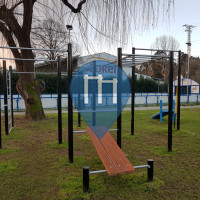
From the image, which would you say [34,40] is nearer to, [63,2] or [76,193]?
[63,2]

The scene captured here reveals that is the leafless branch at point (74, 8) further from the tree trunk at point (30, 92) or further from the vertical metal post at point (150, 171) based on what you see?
the tree trunk at point (30, 92)

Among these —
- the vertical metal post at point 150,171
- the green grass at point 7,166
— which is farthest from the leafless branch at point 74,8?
the green grass at point 7,166

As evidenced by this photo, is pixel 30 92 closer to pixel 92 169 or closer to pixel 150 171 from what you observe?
pixel 92 169

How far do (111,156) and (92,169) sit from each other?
1.82 ft

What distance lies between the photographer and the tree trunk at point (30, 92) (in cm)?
914

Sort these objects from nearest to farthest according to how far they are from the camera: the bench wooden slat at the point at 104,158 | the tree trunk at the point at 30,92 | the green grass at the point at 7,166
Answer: the bench wooden slat at the point at 104,158, the green grass at the point at 7,166, the tree trunk at the point at 30,92

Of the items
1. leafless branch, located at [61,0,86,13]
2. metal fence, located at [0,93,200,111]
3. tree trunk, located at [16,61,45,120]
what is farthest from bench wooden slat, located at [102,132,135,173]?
metal fence, located at [0,93,200,111]

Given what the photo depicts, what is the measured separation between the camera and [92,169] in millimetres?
3666

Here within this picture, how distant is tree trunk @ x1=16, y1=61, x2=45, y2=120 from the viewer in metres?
9.14

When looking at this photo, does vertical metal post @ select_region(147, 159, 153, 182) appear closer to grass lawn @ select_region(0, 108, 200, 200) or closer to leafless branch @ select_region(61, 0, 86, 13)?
grass lawn @ select_region(0, 108, 200, 200)

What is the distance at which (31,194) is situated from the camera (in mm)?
2809

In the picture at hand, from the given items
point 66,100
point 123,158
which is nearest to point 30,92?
point 123,158

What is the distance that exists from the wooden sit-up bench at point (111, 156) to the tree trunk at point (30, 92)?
589cm

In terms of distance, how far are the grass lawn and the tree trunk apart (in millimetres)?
3375
